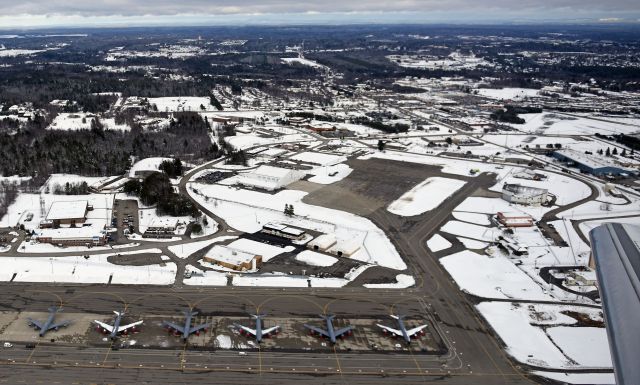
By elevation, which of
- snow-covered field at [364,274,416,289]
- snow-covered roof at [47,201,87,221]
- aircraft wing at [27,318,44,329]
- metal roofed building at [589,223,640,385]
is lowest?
snow-covered field at [364,274,416,289]

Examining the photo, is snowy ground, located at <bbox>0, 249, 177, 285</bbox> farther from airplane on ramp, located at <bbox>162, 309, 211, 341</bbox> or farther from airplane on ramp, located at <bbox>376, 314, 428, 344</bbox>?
airplane on ramp, located at <bbox>376, 314, 428, 344</bbox>

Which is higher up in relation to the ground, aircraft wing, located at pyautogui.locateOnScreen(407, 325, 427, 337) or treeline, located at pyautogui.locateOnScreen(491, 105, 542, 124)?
treeline, located at pyautogui.locateOnScreen(491, 105, 542, 124)

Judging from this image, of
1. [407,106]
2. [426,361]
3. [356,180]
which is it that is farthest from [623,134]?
[426,361]

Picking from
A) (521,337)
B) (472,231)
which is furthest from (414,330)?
(472,231)

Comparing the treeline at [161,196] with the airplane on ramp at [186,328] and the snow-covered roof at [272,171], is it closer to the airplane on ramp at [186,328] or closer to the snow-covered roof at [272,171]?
the snow-covered roof at [272,171]

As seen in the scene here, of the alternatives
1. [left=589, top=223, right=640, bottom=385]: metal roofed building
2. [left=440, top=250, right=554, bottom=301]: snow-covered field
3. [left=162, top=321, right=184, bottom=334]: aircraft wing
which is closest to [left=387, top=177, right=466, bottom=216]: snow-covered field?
[left=440, top=250, right=554, bottom=301]: snow-covered field

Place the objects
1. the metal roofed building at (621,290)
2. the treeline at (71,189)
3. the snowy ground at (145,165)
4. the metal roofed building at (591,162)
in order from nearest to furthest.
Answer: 1. the metal roofed building at (621,290)
2. the treeline at (71,189)
3. the snowy ground at (145,165)
4. the metal roofed building at (591,162)

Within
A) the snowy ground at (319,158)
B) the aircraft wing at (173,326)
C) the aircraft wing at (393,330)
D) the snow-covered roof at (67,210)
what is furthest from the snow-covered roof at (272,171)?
the aircraft wing at (393,330)

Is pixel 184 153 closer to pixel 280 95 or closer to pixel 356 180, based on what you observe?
pixel 356 180
